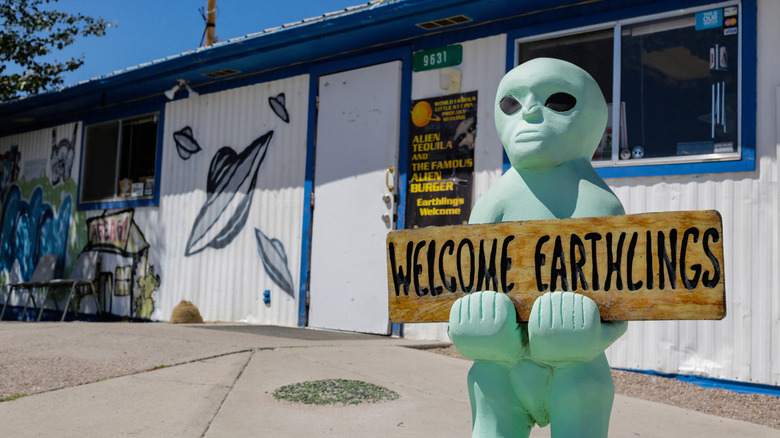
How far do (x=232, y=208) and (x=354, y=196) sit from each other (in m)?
2.05

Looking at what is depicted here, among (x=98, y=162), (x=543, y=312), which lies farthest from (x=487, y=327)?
(x=98, y=162)

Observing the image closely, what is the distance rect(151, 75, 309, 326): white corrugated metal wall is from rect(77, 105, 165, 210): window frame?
14 centimetres

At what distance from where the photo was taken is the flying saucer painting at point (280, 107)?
8.22 metres

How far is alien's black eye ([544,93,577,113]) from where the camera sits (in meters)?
2.53

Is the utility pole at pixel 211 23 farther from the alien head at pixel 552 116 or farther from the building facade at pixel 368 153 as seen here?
the alien head at pixel 552 116

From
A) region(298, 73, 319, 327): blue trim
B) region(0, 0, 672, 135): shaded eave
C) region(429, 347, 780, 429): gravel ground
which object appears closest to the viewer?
region(429, 347, 780, 429): gravel ground

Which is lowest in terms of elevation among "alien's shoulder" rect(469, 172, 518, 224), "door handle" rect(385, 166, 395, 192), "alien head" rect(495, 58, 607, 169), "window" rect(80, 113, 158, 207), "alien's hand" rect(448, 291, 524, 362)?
"alien's hand" rect(448, 291, 524, 362)

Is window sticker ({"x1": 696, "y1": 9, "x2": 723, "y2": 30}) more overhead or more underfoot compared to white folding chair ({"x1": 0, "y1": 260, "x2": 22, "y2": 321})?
more overhead

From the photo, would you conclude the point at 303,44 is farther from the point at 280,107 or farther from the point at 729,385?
the point at 729,385

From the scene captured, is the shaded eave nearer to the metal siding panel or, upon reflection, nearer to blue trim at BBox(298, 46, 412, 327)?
blue trim at BBox(298, 46, 412, 327)

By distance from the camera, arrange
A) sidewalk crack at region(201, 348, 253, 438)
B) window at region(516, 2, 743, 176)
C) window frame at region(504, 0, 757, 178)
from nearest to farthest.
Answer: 1. sidewalk crack at region(201, 348, 253, 438)
2. window frame at region(504, 0, 757, 178)
3. window at region(516, 2, 743, 176)

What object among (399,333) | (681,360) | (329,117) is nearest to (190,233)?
(329,117)

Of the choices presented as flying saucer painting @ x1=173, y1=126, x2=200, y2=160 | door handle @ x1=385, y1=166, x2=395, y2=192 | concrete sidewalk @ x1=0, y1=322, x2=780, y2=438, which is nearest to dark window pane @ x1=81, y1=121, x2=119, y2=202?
flying saucer painting @ x1=173, y1=126, x2=200, y2=160

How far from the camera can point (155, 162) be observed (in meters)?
9.80
